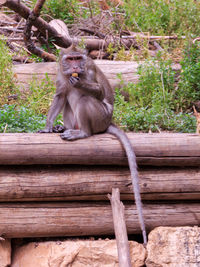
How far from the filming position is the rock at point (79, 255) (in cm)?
438

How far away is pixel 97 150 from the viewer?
4.36 metres

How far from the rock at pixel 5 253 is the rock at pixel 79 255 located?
0.38 feet

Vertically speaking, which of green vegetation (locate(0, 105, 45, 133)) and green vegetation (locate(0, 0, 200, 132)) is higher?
green vegetation (locate(0, 0, 200, 132))

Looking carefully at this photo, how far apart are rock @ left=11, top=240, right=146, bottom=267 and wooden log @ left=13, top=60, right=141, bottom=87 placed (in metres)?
4.01

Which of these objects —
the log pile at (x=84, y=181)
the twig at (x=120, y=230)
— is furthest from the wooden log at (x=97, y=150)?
the twig at (x=120, y=230)

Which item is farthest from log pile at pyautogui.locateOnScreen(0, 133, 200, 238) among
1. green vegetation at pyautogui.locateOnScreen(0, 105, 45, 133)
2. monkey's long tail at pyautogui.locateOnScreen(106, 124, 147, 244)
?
green vegetation at pyautogui.locateOnScreen(0, 105, 45, 133)

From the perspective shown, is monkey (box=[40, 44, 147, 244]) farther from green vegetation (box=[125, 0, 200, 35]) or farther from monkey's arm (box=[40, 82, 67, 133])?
green vegetation (box=[125, 0, 200, 35])

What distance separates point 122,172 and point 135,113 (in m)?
2.48

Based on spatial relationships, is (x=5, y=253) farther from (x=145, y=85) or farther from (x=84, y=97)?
(x=145, y=85)

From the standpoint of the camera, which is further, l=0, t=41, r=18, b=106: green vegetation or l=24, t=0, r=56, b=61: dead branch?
l=24, t=0, r=56, b=61: dead branch

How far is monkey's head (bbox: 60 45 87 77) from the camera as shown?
176 inches

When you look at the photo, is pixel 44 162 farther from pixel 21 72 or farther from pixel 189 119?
pixel 21 72

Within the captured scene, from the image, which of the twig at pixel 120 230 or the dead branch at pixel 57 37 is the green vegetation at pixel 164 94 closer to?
the dead branch at pixel 57 37

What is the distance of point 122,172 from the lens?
451 centimetres
